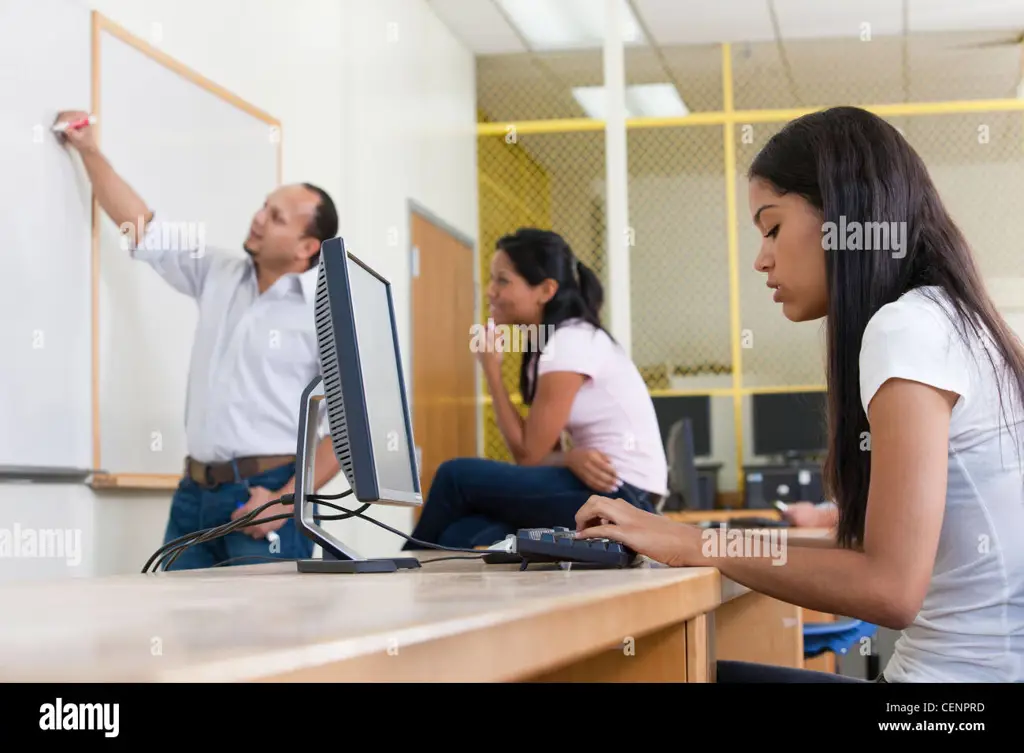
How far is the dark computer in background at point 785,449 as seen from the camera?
6000mm

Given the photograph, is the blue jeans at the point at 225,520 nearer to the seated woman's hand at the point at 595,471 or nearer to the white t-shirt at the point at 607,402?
the white t-shirt at the point at 607,402

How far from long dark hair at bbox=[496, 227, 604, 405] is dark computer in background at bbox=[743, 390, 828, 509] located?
3.37 meters

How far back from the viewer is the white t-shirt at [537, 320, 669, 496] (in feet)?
7.93

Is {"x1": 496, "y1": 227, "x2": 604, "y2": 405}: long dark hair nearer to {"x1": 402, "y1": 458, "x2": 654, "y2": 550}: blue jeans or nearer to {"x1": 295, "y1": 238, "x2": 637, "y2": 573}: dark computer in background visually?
{"x1": 402, "y1": 458, "x2": 654, "y2": 550}: blue jeans

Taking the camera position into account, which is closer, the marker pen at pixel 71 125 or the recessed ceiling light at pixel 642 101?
the marker pen at pixel 71 125

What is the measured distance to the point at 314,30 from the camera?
4.76m

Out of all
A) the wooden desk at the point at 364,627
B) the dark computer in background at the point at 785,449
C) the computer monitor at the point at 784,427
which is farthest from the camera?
the computer monitor at the point at 784,427

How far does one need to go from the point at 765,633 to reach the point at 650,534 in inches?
38.6

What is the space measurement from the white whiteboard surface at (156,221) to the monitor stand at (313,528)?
1865 millimetres

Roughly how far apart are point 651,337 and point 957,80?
7.58ft

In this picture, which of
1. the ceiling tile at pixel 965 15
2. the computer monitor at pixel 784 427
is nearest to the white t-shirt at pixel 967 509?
the computer monitor at pixel 784 427

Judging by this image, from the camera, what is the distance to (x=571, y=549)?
1280 millimetres

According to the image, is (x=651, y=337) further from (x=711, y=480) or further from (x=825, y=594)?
(x=825, y=594)
